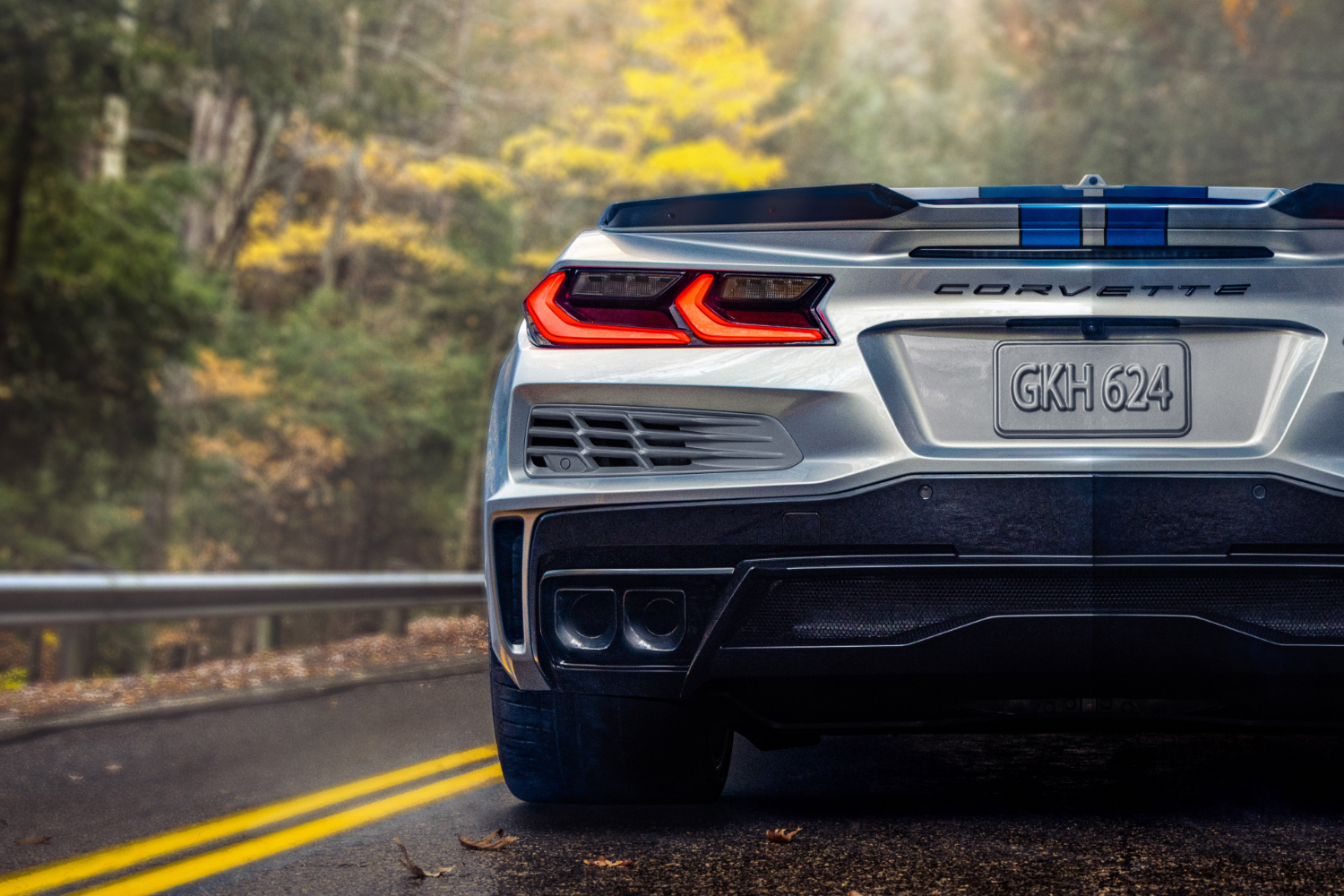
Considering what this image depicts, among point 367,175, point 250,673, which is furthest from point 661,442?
point 367,175

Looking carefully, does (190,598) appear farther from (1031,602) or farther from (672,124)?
(672,124)

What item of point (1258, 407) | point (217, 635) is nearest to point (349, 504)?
point (217, 635)

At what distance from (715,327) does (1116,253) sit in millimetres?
843

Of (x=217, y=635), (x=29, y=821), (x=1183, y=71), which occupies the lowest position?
(x=217, y=635)

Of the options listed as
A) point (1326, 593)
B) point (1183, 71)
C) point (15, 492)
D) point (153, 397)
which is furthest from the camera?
point (1183, 71)

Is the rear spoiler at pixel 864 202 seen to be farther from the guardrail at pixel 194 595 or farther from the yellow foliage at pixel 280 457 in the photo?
the yellow foliage at pixel 280 457

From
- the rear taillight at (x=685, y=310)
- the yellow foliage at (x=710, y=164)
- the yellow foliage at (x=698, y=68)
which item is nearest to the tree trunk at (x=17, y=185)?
the yellow foliage at (x=710, y=164)

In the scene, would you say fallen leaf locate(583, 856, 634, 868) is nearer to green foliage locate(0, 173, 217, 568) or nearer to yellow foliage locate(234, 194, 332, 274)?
green foliage locate(0, 173, 217, 568)

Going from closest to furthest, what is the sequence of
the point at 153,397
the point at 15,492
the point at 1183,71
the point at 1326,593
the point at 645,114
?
the point at 1326,593 < the point at 153,397 < the point at 15,492 < the point at 645,114 < the point at 1183,71

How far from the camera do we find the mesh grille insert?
294 centimetres

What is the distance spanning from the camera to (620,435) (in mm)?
3096

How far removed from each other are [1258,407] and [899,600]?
80cm

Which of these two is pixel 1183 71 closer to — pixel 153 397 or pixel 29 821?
pixel 153 397

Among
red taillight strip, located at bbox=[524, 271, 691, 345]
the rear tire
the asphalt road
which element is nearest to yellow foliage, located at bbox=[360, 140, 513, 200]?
the asphalt road
